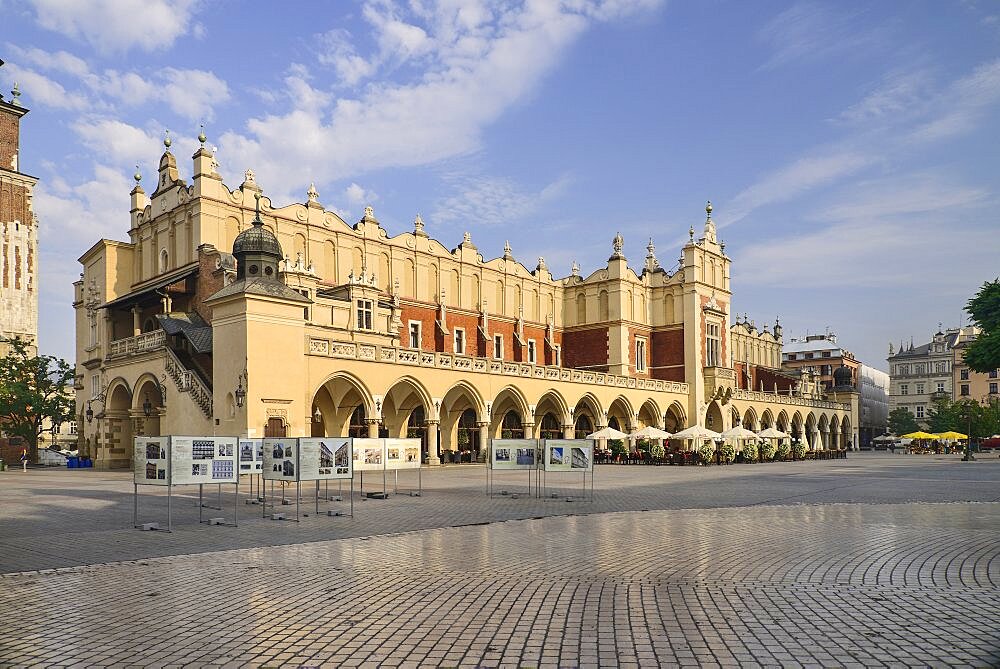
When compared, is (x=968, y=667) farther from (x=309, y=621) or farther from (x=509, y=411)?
(x=509, y=411)

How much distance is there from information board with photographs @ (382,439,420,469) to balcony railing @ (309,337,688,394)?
1286 centimetres

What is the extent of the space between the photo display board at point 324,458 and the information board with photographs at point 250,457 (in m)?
1.65

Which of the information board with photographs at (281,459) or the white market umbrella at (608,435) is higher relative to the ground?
the information board with photographs at (281,459)

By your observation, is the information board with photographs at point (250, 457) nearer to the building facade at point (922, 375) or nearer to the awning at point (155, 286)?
the awning at point (155, 286)

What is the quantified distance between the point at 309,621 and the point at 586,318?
5536 centimetres

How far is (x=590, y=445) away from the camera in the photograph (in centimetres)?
2255

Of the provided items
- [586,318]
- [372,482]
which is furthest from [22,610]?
[586,318]

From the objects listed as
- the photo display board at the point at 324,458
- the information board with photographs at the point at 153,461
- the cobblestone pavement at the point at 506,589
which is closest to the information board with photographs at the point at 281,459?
the photo display board at the point at 324,458

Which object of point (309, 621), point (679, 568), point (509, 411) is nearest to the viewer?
point (309, 621)

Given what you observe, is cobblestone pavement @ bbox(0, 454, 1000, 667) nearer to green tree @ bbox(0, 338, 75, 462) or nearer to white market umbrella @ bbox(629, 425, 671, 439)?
white market umbrella @ bbox(629, 425, 671, 439)

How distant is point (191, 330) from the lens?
3681 cm

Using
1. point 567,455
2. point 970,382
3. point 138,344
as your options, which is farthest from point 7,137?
point 970,382

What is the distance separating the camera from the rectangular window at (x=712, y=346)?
6312 cm

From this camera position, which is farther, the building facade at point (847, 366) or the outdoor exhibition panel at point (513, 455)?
the building facade at point (847, 366)
